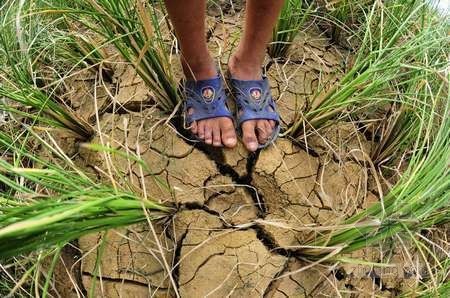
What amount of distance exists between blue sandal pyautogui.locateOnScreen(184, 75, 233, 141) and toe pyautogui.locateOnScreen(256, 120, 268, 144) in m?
0.08

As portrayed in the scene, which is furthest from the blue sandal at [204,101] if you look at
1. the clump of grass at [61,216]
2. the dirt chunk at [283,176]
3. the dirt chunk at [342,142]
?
the clump of grass at [61,216]

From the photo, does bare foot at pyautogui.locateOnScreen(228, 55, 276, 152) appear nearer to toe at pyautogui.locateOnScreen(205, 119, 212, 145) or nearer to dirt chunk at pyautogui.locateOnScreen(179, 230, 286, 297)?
toe at pyautogui.locateOnScreen(205, 119, 212, 145)

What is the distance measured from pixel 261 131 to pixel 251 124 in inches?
1.3

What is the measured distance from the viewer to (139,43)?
5.07 ft

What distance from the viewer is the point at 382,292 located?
1.58 metres

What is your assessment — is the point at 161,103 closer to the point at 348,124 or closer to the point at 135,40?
the point at 135,40

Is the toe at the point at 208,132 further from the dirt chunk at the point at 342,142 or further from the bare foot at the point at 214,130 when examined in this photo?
the dirt chunk at the point at 342,142

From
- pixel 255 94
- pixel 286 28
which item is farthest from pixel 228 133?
pixel 286 28

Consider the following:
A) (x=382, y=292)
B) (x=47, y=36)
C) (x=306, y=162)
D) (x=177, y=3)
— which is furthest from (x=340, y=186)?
(x=47, y=36)

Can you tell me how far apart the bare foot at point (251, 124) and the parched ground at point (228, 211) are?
4 cm

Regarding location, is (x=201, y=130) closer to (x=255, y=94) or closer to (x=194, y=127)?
(x=194, y=127)

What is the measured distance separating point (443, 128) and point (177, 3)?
28.3 inches

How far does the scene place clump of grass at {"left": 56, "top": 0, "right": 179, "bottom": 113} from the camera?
149cm

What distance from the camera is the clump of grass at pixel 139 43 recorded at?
1493 mm
